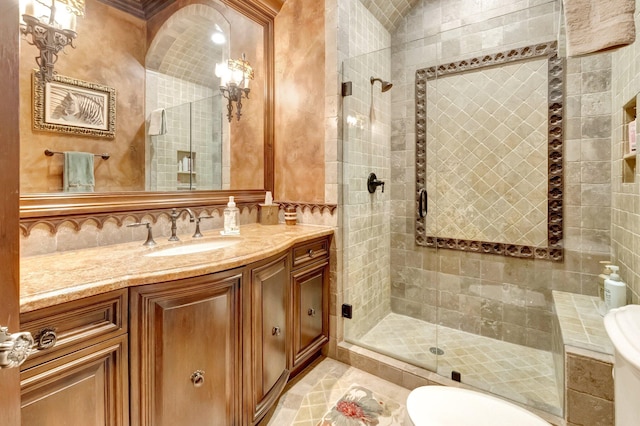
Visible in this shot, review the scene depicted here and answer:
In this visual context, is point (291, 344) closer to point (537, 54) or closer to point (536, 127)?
point (536, 127)

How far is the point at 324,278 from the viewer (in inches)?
83.6

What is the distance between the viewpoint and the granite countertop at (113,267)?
86 cm

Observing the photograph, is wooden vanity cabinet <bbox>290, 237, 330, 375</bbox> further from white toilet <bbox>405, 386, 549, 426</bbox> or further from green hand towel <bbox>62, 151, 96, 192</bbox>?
green hand towel <bbox>62, 151, 96, 192</bbox>

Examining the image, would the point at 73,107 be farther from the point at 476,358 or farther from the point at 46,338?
the point at 476,358

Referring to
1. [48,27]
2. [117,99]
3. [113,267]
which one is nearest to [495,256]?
[113,267]

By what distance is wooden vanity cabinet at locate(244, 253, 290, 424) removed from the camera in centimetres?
139

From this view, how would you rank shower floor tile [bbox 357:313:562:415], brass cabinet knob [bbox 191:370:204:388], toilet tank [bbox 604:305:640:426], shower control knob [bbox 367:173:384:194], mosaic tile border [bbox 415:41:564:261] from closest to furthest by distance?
toilet tank [bbox 604:305:640:426]
brass cabinet knob [bbox 191:370:204:388]
shower floor tile [bbox 357:313:562:415]
mosaic tile border [bbox 415:41:564:261]
shower control knob [bbox 367:173:384:194]

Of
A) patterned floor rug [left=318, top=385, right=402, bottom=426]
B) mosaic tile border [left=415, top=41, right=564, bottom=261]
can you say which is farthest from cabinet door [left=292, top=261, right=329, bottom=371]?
mosaic tile border [left=415, top=41, right=564, bottom=261]

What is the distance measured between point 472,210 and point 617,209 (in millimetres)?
850

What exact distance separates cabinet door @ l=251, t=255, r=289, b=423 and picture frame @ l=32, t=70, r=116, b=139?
3.48 ft

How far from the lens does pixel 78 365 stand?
2.94ft

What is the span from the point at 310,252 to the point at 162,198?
0.92 m

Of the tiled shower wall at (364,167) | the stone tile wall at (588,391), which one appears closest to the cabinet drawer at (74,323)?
the tiled shower wall at (364,167)

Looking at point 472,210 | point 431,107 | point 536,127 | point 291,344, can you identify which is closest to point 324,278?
point 291,344
